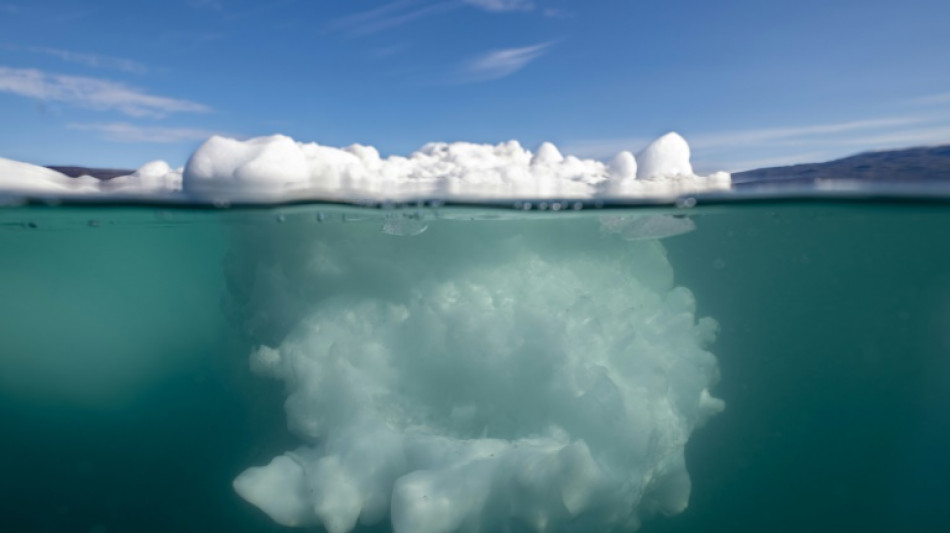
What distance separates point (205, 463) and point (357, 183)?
1158 cm

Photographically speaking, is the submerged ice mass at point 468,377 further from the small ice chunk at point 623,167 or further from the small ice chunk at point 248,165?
the small ice chunk at point 623,167

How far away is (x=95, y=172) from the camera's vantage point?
8117mm

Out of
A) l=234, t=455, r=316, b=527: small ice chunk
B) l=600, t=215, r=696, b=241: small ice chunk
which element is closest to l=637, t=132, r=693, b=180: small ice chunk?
l=600, t=215, r=696, b=241: small ice chunk

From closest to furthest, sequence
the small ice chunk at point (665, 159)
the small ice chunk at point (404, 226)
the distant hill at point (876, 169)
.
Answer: the distant hill at point (876, 169), the small ice chunk at point (665, 159), the small ice chunk at point (404, 226)

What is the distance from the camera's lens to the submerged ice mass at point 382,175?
7.80m

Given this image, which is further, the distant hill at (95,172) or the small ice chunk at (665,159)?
the distant hill at (95,172)

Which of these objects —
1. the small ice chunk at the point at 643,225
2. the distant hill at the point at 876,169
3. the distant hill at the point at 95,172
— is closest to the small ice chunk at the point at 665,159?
the distant hill at the point at 876,169

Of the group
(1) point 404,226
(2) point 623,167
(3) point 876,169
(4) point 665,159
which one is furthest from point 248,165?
(3) point 876,169

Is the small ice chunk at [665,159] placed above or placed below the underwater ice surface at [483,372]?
above

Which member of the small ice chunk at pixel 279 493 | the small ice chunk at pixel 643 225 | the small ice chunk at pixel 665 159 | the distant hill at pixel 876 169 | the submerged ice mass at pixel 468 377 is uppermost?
the small ice chunk at pixel 665 159

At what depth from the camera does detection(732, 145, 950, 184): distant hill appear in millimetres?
7258

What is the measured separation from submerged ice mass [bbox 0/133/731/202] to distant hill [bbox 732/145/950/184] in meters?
0.80

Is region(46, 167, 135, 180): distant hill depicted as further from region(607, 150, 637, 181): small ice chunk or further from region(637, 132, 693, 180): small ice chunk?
region(637, 132, 693, 180): small ice chunk

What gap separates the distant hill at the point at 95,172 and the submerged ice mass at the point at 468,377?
2.72 m
